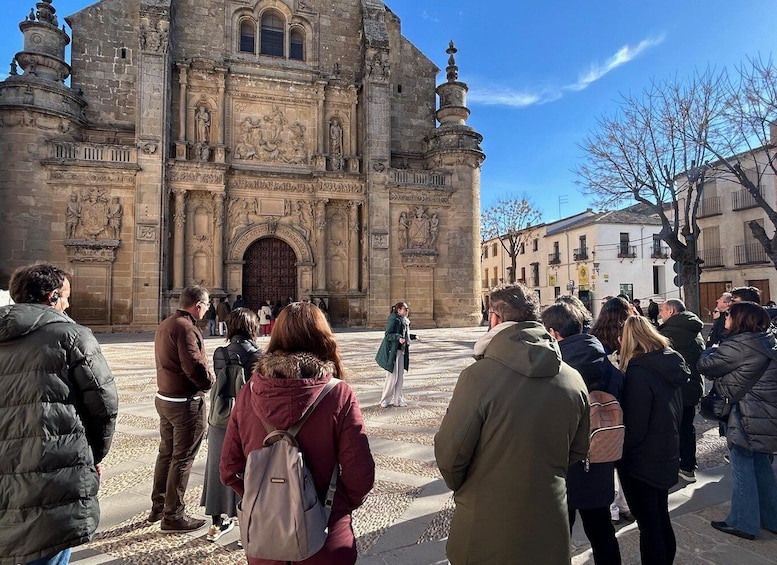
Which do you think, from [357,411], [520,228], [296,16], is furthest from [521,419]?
[520,228]

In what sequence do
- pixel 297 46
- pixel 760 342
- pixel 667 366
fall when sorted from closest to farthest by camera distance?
pixel 667 366 → pixel 760 342 → pixel 297 46

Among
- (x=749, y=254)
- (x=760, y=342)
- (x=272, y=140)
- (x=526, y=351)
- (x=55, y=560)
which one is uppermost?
(x=272, y=140)

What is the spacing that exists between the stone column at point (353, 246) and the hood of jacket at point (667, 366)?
61.6 feet

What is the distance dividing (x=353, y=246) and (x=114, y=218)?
31.9 feet

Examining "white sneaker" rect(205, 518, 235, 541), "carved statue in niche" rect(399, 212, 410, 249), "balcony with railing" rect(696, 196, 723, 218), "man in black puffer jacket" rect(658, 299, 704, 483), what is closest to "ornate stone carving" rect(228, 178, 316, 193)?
"carved statue in niche" rect(399, 212, 410, 249)

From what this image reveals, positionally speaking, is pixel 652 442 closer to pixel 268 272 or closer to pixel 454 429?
pixel 454 429

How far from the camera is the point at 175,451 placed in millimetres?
3391

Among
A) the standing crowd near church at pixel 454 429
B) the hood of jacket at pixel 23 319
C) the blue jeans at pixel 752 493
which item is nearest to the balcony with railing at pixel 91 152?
the standing crowd near church at pixel 454 429

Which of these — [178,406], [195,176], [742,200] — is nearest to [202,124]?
[195,176]

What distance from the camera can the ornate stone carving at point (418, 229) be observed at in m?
21.4

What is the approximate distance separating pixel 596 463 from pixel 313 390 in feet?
5.57

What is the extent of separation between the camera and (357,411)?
186 cm

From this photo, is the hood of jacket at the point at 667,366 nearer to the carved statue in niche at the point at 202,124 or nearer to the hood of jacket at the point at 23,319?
the hood of jacket at the point at 23,319

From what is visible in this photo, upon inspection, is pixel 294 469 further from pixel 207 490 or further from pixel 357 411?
pixel 207 490
